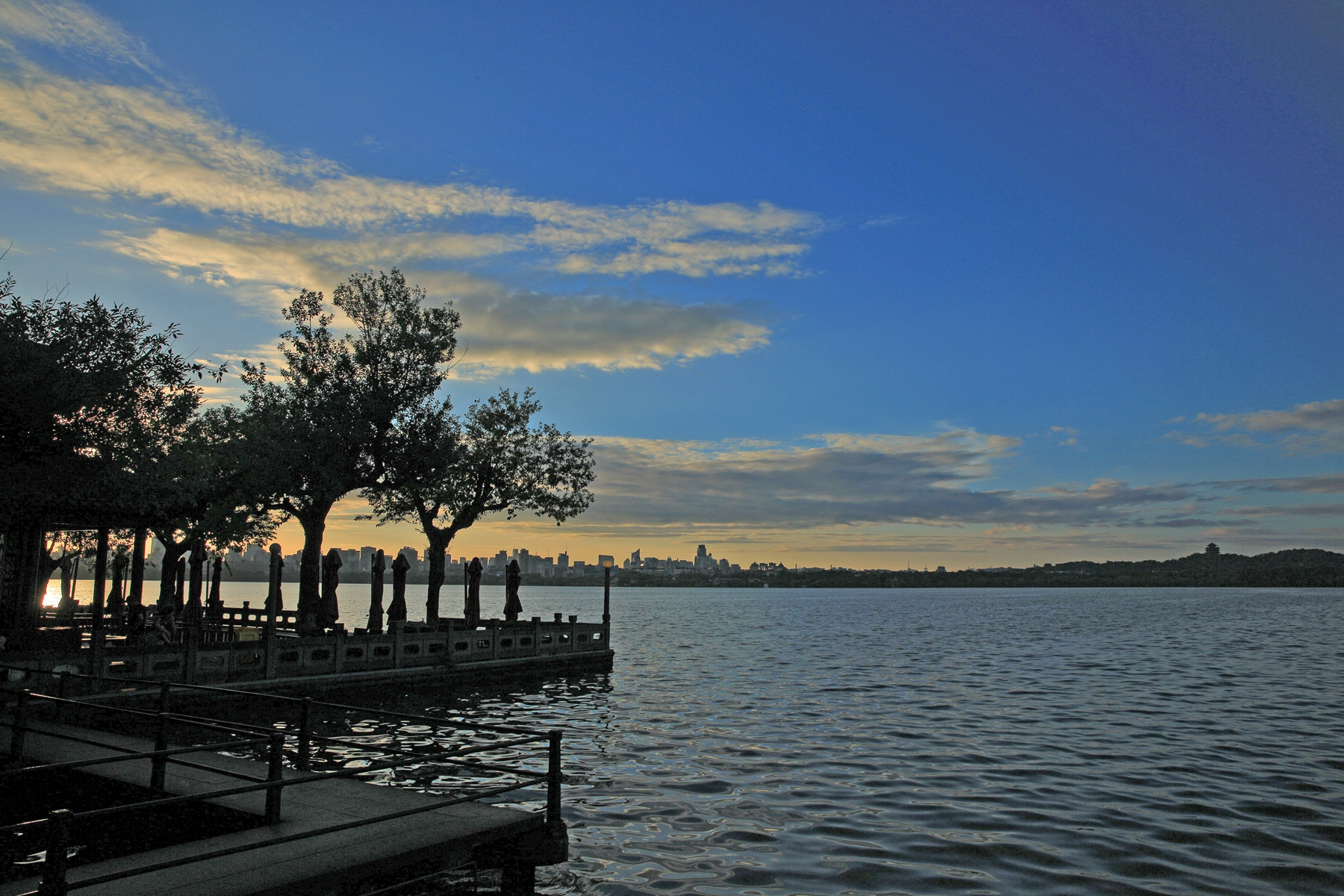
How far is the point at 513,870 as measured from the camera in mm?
9727

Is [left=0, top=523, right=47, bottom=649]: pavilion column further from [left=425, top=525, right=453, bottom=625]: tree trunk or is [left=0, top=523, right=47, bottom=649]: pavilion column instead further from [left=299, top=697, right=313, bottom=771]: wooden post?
[left=299, top=697, right=313, bottom=771]: wooden post

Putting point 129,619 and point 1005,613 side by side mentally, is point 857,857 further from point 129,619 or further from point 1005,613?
point 1005,613

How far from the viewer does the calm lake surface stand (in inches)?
442

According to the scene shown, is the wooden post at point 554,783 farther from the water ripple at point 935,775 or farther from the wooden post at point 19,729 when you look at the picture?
→ the wooden post at point 19,729

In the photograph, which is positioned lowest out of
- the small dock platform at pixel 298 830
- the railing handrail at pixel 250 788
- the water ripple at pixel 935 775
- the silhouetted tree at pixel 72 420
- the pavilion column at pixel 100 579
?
the water ripple at pixel 935 775

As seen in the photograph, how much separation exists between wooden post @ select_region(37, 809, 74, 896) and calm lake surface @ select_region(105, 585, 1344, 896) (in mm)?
5608

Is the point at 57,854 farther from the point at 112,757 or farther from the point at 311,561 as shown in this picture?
the point at 311,561

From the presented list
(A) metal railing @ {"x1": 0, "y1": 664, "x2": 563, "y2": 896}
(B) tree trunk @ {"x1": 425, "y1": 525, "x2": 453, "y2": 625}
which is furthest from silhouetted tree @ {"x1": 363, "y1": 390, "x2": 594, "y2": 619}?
(A) metal railing @ {"x1": 0, "y1": 664, "x2": 563, "y2": 896}

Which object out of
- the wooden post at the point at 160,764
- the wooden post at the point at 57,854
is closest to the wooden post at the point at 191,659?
the wooden post at the point at 160,764

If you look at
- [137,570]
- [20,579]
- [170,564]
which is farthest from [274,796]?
[170,564]

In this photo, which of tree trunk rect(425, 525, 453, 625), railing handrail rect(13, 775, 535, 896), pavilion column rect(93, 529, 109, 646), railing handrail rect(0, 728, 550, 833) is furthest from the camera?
tree trunk rect(425, 525, 453, 625)

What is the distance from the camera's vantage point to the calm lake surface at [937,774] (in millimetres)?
11227

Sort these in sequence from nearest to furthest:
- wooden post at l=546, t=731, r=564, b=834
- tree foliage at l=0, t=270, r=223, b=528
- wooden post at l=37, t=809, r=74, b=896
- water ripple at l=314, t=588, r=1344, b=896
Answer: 1. wooden post at l=37, t=809, r=74, b=896
2. wooden post at l=546, t=731, r=564, b=834
3. water ripple at l=314, t=588, r=1344, b=896
4. tree foliage at l=0, t=270, r=223, b=528

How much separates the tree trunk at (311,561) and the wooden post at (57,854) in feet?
81.0
